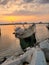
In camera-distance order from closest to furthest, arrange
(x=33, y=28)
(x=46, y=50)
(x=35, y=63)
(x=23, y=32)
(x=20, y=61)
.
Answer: (x=35, y=63) → (x=20, y=61) → (x=46, y=50) → (x=23, y=32) → (x=33, y=28)

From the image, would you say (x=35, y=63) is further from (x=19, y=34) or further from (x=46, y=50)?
(x=19, y=34)

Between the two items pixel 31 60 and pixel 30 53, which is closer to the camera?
pixel 31 60

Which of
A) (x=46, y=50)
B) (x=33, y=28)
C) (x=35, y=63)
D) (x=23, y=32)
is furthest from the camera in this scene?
(x=33, y=28)

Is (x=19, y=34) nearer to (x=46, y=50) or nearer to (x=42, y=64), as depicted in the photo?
(x=46, y=50)

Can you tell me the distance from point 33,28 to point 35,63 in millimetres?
18739

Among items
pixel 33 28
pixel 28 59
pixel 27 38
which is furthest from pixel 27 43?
pixel 28 59

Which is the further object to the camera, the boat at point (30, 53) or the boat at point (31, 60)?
the boat at point (30, 53)

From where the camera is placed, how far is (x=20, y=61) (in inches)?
388

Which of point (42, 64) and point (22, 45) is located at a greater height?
point (42, 64)

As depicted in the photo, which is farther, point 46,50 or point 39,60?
point 46,50

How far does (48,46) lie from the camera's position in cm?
1446

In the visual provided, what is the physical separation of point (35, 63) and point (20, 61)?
41.7 inches

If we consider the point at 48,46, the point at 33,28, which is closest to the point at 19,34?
the point at 33,28

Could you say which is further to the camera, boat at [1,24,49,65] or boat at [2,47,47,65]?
boat at [1,24,49,65]
